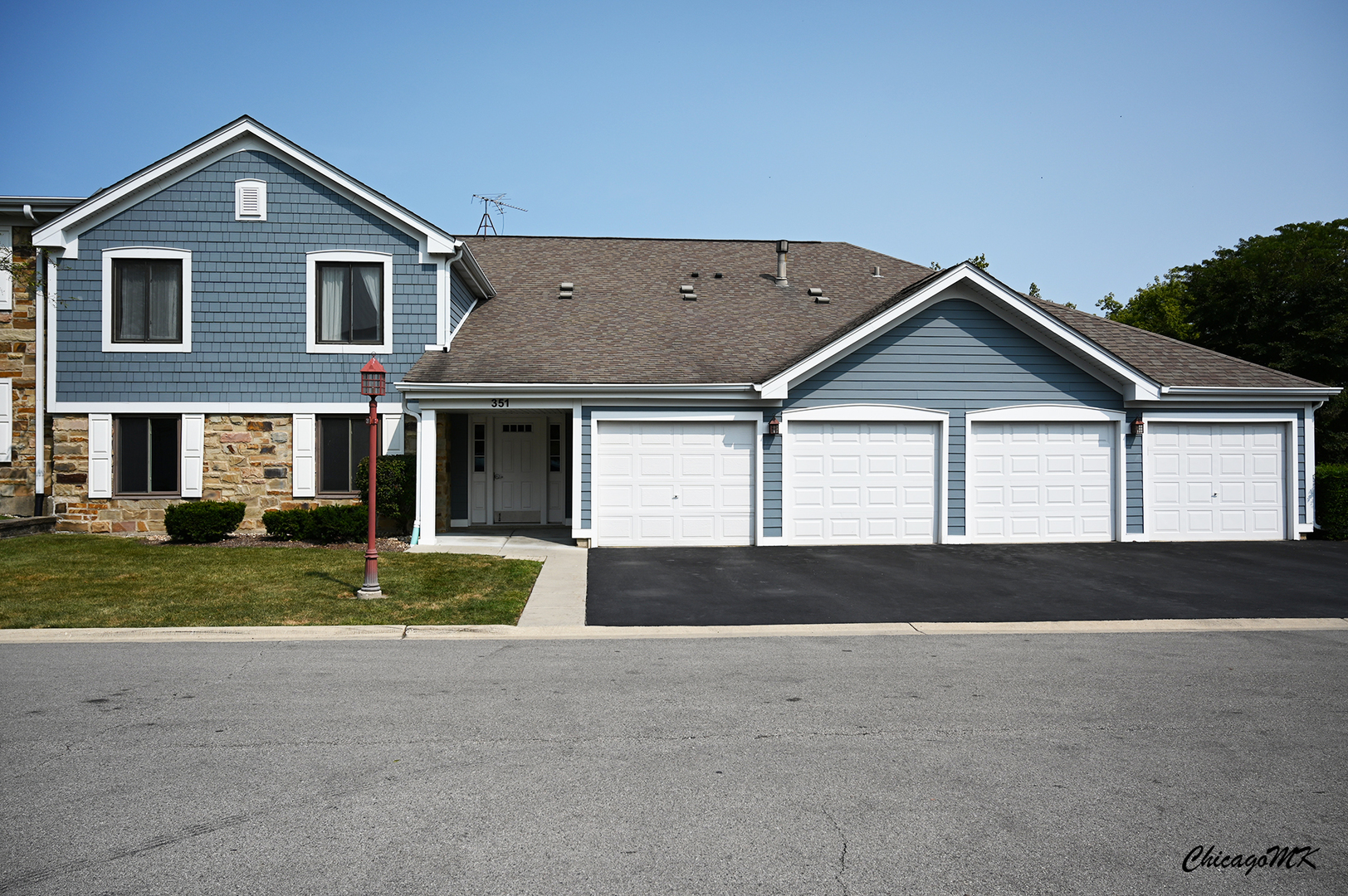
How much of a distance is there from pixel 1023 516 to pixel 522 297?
37.5 ft

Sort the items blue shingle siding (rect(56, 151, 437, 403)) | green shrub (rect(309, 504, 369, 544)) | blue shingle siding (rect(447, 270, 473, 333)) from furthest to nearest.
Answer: blue shingle siding (rect(447, 270, 473, 333)) → blue shingle siding (rect(56, 151, 437, 403)) → green shrub (rect(309, 504, 369, 544))

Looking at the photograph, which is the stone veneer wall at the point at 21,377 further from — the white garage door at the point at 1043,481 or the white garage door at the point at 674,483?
the white garage door at the point at 1043,481

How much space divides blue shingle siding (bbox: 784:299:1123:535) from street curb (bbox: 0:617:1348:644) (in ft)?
21.9

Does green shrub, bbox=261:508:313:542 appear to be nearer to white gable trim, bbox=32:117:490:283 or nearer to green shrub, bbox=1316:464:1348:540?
white gable trim, bbox=32:117:490:283

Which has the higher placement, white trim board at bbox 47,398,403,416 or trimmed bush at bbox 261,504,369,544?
white trim board at bbox 47,398,403,416

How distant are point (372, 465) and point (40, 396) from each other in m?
10.4

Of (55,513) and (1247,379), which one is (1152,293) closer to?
(1247,379)

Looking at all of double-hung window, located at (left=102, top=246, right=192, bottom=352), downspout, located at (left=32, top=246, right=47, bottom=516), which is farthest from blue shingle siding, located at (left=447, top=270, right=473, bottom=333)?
downspout, located at (left=32, top=246, right=47, bottom=516)

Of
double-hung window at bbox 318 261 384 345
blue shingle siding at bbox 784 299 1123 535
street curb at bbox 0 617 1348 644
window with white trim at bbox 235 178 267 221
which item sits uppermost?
window with white trim at bbox 235 178 267 221

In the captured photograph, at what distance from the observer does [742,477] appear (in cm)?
1633

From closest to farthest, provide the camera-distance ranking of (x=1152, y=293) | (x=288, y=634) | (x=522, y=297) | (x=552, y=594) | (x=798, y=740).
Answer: (x=798, y=740), (x=288, y=634), (x=552, y=594), (x=522, y=297), (x=1152, y=293)

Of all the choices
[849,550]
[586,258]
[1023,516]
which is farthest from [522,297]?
[1023,516]

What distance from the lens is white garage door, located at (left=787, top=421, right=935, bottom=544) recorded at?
1634 cm

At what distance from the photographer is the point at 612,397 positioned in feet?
52.9
